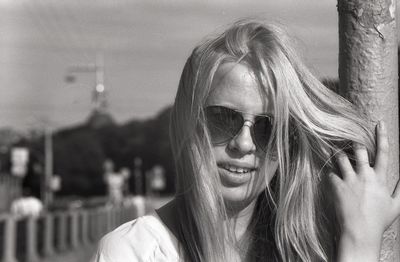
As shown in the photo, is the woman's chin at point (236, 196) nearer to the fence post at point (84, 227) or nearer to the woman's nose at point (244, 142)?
the woman's nose at point (244, 142)

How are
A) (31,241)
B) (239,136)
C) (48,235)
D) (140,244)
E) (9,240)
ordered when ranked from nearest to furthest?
(140,244) → (239,136) → (9,240) → (31,241) → (48,235)

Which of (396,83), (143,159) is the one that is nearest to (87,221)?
(396,83)

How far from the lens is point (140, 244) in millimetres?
1989

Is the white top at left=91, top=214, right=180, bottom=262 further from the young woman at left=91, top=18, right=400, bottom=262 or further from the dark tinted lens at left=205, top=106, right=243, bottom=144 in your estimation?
the dark tinted lens at left=205, top=106, right=243, bottom=144

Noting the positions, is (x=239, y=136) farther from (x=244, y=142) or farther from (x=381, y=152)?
(x=381, y=152)

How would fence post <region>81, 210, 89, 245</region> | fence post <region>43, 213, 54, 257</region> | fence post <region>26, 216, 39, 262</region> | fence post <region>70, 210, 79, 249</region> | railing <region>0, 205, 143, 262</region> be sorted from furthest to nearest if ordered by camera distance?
fence post <region>81, 210, 89, 245</region>, fence post <region>70, 210, 79, 249</region>, fence post <region>43, 213, 54, 257</region>, fence post <region>26, 216, 39, 262</region>, railing <region>0, 205, 143, 262</region>

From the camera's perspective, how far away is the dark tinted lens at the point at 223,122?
210 cm

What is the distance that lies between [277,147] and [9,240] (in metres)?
15.4

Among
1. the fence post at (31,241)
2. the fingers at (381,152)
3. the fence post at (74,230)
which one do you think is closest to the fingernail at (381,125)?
the fingers at (381,152)

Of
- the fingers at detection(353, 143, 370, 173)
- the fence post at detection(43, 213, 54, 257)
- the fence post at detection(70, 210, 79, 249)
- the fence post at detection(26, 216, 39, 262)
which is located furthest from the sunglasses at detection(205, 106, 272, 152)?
the fence post at detection(70, 210, 79, 249)

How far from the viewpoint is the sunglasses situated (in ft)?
6.88

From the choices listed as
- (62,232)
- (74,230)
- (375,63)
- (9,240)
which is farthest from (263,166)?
(74,230)

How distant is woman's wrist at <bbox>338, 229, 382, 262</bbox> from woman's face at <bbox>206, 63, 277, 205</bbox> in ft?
0.82

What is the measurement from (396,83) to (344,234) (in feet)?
1.48
